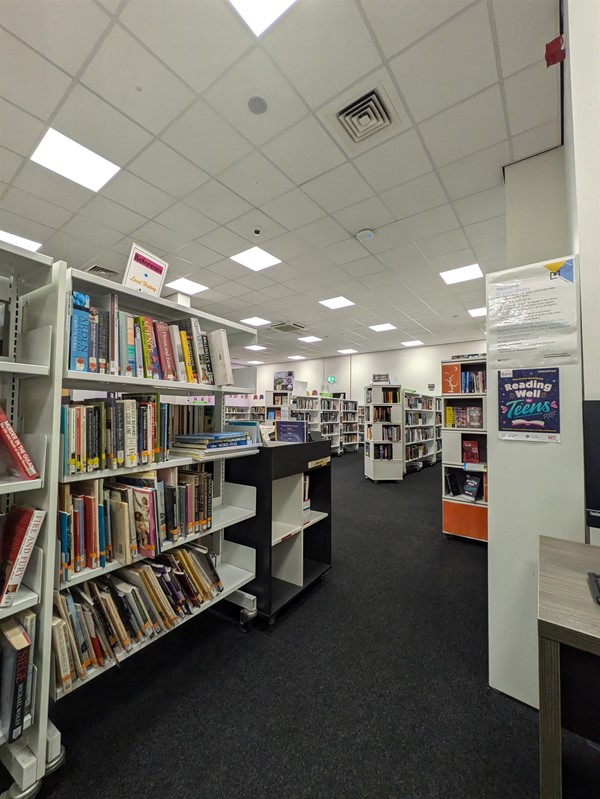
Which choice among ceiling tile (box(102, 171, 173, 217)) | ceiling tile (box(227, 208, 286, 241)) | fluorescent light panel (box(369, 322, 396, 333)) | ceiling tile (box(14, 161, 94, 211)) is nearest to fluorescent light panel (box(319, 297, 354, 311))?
fluorescent light panel (box(369, 322, 396, 333))

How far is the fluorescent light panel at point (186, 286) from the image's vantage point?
520 centimetres

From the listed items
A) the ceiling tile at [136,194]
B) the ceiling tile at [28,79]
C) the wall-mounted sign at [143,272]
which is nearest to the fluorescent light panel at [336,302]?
the ceiling tile at [136,194]

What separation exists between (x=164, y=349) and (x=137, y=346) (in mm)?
124

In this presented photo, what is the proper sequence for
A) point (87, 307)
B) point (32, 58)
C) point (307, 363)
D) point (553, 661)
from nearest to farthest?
point (553, 661) → point (87, 307) → point (32, 58) → point (307, 363)

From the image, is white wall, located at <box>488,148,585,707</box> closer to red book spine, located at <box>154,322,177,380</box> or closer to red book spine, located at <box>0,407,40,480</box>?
red book spine, located at <box>154,322,177,380</box>

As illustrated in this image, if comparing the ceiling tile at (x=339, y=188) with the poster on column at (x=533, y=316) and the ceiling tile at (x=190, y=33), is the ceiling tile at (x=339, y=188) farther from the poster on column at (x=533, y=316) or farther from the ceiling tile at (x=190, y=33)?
the poster on column at (x=533, y=316)

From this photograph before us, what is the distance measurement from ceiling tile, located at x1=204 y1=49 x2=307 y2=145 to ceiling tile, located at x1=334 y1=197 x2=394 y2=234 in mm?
1168

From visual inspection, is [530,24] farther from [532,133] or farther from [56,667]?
[56,667]

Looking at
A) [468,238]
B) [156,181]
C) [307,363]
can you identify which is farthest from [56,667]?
[307,363]

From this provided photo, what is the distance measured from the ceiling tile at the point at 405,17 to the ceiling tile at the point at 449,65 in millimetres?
53

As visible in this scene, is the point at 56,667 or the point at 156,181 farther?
the point at 156,181

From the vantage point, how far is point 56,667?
1.11m

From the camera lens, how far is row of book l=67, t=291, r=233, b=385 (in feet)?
3.97

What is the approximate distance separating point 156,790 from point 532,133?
13.3 ft
